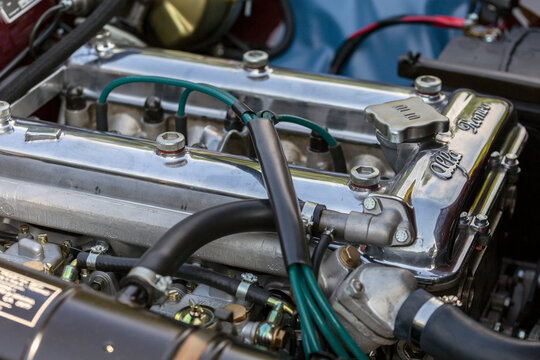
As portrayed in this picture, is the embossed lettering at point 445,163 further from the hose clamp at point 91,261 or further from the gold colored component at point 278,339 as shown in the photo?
the hose clamp at point 91,261

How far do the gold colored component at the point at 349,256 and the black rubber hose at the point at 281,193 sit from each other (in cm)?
7

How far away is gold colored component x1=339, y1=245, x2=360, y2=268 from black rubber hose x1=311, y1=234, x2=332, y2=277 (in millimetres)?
20

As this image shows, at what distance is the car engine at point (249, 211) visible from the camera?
2.63ft

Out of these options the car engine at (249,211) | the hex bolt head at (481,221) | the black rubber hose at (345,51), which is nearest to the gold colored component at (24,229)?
the car engine at (249,211)

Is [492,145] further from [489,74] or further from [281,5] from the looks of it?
[281,5]

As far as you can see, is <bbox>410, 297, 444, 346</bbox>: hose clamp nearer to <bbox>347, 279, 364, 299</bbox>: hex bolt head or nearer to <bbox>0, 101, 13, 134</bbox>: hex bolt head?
<bbox>347, 279, 364, 299</bbox>: hex bolt head

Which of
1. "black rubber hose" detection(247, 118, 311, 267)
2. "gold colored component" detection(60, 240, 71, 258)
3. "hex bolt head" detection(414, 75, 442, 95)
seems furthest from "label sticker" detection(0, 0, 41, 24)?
"hex bolt head" detection(414, 75, 442, 95)

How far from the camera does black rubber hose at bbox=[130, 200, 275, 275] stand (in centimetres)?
81

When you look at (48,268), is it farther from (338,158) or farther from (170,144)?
(338,158)

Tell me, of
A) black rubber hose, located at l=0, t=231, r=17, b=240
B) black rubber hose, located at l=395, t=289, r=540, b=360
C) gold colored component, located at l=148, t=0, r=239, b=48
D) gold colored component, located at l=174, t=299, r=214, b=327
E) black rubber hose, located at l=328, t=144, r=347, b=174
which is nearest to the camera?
black rubber hose, located at l=395, t=289, r=540, b=360

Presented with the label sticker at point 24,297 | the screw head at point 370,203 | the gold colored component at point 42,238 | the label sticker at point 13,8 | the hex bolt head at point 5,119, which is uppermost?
the label sticker at point 13,8

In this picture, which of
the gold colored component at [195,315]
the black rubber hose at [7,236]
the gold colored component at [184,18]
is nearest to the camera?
the gold colored component at [195,315]

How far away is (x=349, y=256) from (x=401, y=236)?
76mm

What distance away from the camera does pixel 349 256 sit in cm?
90
